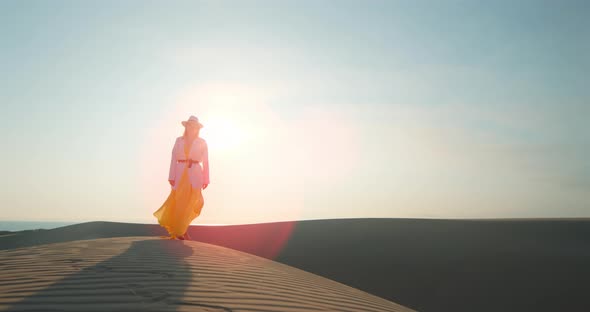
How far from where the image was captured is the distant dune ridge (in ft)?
29.6

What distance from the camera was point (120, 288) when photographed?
10.9 ft

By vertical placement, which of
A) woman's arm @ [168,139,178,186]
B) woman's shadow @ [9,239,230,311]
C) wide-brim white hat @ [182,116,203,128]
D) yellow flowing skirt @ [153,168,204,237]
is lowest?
woman's shadow @ [9,239,230,311]

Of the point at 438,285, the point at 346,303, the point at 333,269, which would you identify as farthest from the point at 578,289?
the point at 346,303

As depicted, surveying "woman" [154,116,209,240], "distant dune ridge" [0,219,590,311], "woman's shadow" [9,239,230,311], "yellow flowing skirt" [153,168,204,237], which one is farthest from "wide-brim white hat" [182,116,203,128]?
"woman's shadow" [9,239,230,311]

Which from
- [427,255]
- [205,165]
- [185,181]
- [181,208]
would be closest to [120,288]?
[181,208]

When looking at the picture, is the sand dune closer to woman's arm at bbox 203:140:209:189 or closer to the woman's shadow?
the woman's shadow

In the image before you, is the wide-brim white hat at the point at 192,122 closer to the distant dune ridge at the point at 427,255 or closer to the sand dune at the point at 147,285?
the distant dune ridge at the point at 427,255

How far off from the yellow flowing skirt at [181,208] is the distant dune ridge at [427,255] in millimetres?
624

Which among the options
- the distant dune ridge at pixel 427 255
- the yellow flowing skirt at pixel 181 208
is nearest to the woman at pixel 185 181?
the yellow flowing skirt at pixel 181 208

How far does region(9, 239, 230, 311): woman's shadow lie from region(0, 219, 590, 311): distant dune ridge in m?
0.11

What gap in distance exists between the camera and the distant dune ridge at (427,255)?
29.6 ft

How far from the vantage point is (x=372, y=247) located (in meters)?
14.2

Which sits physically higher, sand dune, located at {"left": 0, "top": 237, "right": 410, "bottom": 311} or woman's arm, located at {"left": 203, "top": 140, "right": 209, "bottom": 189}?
woman's arm, located at {"left": 203, "top": 140, "right": 209, "bottom": 189}

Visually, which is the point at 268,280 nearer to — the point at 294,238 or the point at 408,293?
the point at 408,293
